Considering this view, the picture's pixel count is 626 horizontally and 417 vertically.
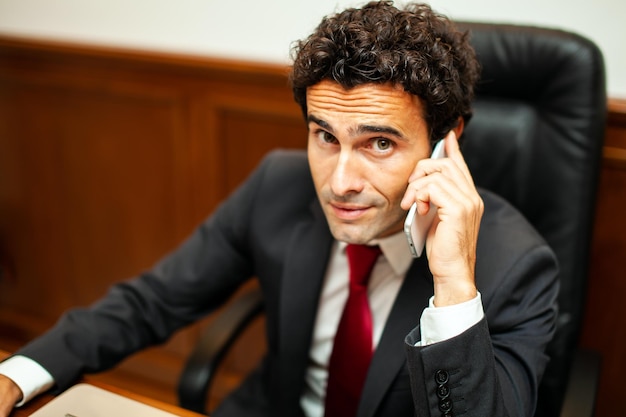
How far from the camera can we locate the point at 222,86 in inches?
84.0

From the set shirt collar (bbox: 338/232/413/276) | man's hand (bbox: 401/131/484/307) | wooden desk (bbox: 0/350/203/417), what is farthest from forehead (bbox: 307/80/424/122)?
wooden desk (bbox: 0/350/203/417)

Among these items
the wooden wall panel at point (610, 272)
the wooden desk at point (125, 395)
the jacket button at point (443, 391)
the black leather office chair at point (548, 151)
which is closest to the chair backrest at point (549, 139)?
the black leather office chair at point (548, 151)

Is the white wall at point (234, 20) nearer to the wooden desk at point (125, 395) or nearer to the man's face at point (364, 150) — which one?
the man's face at point (364, 150)

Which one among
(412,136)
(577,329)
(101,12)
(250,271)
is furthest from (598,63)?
(101,12)

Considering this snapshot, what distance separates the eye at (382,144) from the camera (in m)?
1.23

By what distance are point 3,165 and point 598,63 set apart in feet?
7.09

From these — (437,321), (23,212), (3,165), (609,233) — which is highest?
(437,321)

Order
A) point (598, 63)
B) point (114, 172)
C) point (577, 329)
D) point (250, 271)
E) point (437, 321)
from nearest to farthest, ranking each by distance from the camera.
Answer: point (437, 321) < point (598, 63) < point (577, 329) < point (250, 271) < point (114, 172)

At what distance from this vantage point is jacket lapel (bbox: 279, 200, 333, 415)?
1.47 metres

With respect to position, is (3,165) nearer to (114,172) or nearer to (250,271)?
(114,172)

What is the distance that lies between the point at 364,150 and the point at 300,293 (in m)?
0.39

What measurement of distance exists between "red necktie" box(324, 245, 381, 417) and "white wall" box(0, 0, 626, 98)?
2.01 feet

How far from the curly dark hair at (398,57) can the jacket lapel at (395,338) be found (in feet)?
0.92

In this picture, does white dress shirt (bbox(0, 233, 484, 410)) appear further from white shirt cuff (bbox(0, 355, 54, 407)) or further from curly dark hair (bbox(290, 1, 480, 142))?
curly dark hair (bbox(290, 1, 480, 142))
